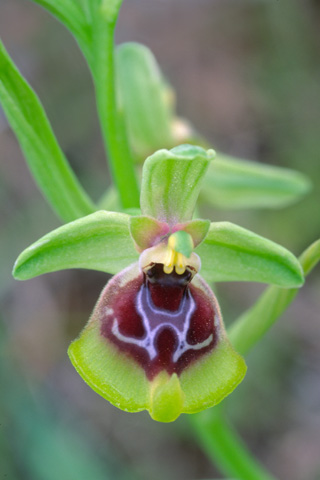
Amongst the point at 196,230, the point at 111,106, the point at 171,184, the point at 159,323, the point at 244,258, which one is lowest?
the point at 159,323

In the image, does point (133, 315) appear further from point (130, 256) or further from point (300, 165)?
point (300, 165)

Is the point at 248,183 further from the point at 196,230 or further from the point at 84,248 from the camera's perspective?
the point at 84,248

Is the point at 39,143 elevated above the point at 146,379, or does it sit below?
above

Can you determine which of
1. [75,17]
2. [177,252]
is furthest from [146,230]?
[75,17]

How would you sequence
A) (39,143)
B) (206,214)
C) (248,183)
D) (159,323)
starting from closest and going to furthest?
1. (159,323)
2. (39,143)
3. (248,183)
4. (206,214)

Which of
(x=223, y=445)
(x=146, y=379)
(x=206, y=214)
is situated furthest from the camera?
(x=206, y=214)

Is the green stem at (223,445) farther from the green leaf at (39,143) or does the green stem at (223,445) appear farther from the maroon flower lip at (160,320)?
the green leaf at (39,143)

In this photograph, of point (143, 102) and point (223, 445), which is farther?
point (143, 102)

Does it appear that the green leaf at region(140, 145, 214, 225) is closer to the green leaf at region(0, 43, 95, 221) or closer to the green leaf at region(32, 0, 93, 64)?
the green leaf at region(0, 43, 95, 221)

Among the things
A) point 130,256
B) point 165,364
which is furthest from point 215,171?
point 165,364
